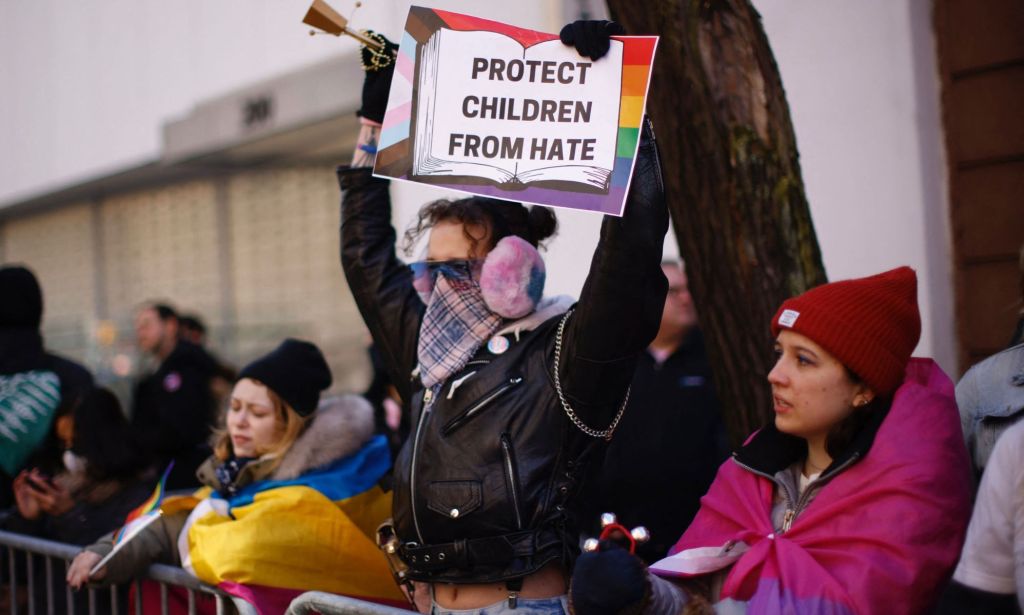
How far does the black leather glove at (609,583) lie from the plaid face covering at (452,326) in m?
0.76

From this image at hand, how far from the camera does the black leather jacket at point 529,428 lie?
2.50 metres

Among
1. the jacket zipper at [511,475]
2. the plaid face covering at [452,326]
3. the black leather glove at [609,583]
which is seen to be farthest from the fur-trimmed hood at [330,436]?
the black leather glove at [609,583]

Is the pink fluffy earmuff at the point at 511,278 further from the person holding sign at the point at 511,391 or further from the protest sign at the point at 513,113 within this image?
the protest sign at the point at 513,113

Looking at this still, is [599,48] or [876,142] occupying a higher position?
[876,142]

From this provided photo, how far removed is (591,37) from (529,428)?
94 centimetres

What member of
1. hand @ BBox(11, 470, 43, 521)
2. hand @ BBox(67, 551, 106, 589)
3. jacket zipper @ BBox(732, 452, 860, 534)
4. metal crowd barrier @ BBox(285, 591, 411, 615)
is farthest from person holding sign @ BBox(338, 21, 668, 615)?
hand @ BBox(11, 470, 43, 521)

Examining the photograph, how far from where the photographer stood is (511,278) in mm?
2785

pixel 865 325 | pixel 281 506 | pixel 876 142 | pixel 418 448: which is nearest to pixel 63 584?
pixel 281 506

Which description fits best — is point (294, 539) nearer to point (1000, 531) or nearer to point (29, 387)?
point (29, 387)

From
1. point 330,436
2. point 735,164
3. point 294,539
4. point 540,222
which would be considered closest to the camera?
point 540,222

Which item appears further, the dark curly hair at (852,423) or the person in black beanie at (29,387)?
the person in black beanie at (29,387)

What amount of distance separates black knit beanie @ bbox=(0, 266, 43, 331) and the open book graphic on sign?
315 cm

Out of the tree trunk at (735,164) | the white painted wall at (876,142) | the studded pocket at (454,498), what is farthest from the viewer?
the white painted wall at (876,142)

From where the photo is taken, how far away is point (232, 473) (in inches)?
150
